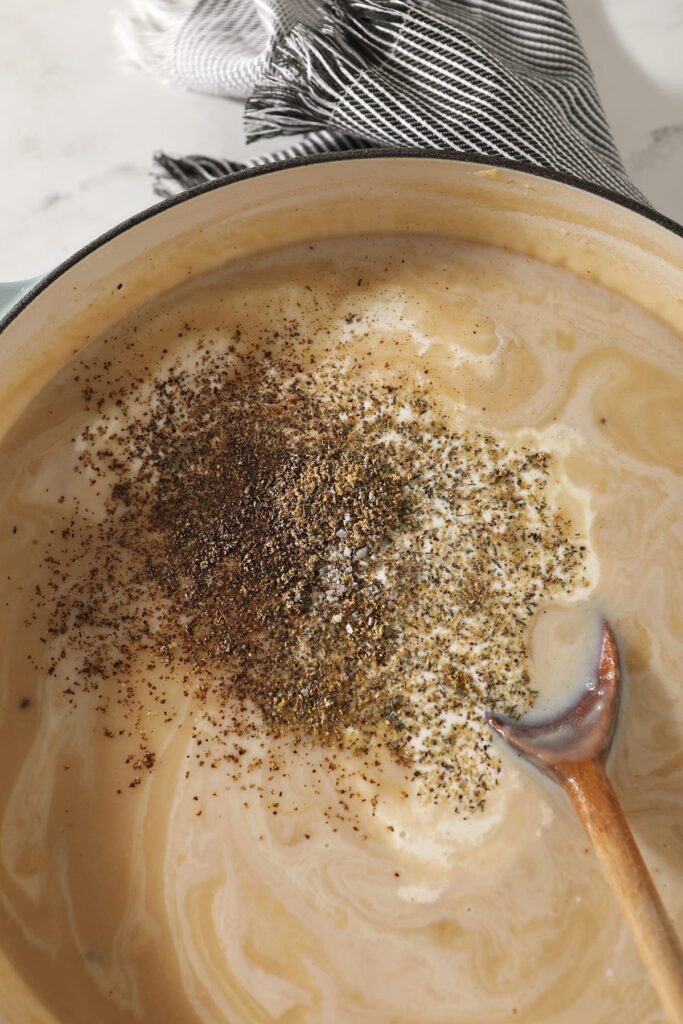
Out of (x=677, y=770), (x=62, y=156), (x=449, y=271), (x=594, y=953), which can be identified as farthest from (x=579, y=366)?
(x=62, y=156)

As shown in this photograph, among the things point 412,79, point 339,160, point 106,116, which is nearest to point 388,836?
point 339,160

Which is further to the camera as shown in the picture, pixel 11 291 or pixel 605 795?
pixel 11 291

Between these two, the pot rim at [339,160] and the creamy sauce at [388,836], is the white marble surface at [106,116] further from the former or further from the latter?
the creamy sauce at [388,836]

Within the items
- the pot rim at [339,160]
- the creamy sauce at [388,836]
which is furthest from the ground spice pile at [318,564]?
the pot rim at [339,160]

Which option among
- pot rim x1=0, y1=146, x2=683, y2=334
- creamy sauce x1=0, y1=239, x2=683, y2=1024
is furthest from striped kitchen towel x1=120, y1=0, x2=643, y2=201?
creamy sauce x1=0, y1=239, x2=683, y2=1024

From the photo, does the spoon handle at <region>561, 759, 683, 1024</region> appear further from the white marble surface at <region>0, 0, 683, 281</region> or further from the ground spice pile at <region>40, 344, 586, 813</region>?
the white marble surface at <region>0, 0, 683, 281</region>

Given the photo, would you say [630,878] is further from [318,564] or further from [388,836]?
[318,564]
